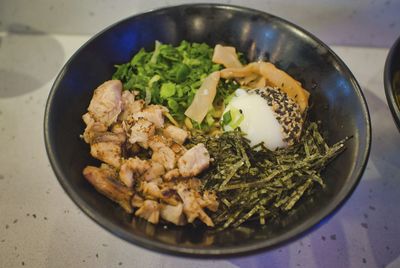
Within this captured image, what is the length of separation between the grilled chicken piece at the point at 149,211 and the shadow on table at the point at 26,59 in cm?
131

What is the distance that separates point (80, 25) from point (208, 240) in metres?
1.76

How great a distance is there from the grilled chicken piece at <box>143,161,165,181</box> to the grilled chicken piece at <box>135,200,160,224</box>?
129 millimetres

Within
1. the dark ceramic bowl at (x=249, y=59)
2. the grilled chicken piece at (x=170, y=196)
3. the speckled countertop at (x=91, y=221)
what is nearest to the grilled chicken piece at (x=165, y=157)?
the grilled chicken piece at (x=170, y=196)

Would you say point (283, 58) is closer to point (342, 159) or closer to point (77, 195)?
point (342, 159)

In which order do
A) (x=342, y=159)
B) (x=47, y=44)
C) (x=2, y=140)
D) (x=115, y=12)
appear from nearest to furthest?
(x=342, y=159), (x=2, y=140), (x=115, y=12), (x=47, y=44)

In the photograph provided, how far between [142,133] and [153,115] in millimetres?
127

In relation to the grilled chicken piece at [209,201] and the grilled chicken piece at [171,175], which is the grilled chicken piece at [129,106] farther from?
the grilled chicken piece at [209,201]

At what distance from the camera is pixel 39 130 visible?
207cm

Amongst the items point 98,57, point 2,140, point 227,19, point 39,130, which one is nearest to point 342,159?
point 227,19

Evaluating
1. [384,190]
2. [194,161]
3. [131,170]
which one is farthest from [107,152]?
[384,190]

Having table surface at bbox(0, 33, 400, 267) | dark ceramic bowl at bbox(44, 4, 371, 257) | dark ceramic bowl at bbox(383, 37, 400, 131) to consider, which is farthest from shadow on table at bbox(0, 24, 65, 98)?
dark ceramic bowl at bbox(383, 37, 400, 131)

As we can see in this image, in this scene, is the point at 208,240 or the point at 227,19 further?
the point at 227,19

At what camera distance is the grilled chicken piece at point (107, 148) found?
4.96ft

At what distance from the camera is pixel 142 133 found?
1591 mm
